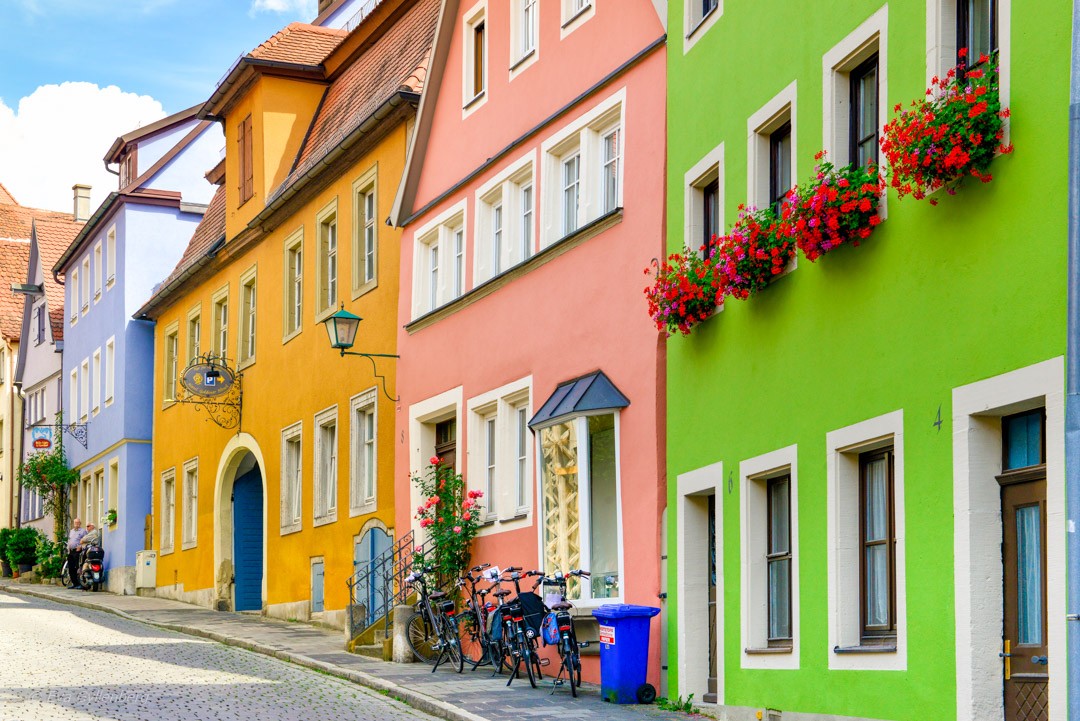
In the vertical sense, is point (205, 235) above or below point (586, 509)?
above

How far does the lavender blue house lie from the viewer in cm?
3847

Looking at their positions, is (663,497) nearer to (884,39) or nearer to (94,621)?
(884,39)

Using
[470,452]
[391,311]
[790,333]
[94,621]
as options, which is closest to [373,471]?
[391,311]

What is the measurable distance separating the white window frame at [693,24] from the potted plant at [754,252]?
242 cm

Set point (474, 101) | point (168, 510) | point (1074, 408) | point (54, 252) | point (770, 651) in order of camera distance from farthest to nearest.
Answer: point (54, 252)
point (168, 510)
point (474, 101)
point (770, 651)
point (1074, 408)

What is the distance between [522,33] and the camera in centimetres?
2111

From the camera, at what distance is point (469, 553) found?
70.2 ft

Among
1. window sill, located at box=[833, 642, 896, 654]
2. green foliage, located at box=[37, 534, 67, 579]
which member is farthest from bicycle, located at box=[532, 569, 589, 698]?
green foliage, located at box=[37, 534, 67, 579]

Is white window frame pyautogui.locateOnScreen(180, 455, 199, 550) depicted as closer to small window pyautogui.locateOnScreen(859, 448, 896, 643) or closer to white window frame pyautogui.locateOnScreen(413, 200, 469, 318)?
white window frame pyautogui.locateOnScreen(413, 200, 469, 318)

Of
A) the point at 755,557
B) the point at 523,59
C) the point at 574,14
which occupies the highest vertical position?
the point at 574,14

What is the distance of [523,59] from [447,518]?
5.66m

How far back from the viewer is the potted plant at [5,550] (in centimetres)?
4709

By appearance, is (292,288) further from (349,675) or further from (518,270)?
(349,675)

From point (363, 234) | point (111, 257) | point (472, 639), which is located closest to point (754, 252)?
point (472, 639)
